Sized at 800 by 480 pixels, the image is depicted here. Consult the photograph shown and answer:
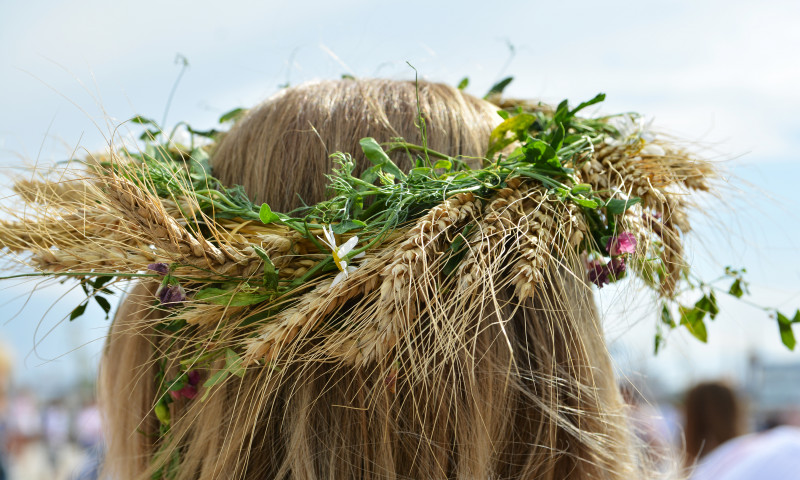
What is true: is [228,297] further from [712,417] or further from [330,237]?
[712,417]

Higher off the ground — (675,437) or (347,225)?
(347,225)

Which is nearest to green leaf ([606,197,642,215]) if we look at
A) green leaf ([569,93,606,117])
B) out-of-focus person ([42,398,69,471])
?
green leaf ([569,93,606,117])

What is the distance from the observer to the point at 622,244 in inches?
40.9

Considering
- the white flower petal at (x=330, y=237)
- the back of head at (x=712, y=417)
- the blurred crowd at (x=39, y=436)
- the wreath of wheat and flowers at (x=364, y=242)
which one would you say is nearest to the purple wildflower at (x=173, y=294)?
the wreath of wheat and flowers at (x=364, y=242)

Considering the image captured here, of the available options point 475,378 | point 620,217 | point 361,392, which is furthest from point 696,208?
point 361,392

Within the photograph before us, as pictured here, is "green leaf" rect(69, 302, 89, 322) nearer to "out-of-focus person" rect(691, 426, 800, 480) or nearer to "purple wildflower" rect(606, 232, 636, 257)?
"purple wildflower" rect(606, 232, 636, 257)

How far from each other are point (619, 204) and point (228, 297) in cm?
67

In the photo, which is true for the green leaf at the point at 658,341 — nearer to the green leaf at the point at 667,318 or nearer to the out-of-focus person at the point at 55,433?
the green leaf at the point at 667,318

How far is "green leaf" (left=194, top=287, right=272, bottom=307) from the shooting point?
947mm

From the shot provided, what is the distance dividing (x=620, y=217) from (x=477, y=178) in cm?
26

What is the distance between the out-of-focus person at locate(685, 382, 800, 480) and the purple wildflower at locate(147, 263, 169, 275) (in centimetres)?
168

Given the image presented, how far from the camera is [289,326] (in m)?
0.90

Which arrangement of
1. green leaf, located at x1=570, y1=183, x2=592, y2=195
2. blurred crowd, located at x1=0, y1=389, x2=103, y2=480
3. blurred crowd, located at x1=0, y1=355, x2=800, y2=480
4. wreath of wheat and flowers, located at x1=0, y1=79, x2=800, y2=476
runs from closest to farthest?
wreath of wheat and flowers, located at x1=0, y1=79, x2=800, y2=476 → green leaf, located at x1=570, y1=183, x2=592, y2=195 → blurred crowd, located at x1=0, y1=355, x2=800, y2=480 → blurred crowd, located at x1=0, y1=389, x2=103, y2=480

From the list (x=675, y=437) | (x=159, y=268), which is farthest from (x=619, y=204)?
(x=675, y=437)
